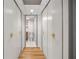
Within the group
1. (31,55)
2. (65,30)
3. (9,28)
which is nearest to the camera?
(65,30)

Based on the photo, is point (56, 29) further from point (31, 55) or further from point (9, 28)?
point (31, 55)

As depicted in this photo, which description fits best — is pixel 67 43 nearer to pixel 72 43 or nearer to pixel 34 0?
pixel 72 43

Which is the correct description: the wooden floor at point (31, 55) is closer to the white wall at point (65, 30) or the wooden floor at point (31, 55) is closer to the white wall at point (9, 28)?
the white wall at point (9, 28)

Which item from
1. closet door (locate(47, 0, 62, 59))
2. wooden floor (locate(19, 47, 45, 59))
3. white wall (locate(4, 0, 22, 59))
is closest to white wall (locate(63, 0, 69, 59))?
closet door (locate(47, 0, 62, 59))

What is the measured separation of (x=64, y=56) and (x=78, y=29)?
820mm

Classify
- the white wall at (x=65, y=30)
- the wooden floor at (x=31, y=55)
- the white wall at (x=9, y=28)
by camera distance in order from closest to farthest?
1. the white wall at (x=65, y=30)
2. the white wall at (x=9, y=28)
3. the wooden floor at (x=31, y=55)

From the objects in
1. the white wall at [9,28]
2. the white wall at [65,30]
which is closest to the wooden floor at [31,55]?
the white wall at [9,28]

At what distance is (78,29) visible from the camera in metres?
2.08

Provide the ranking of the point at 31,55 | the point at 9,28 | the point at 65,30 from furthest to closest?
the point at 31,55 → the point at 9,28 → the point at 65,30

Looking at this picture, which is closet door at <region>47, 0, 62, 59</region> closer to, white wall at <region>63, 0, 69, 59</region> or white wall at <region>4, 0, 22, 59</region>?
white wall at <region>63, 0, 69, 59</region>

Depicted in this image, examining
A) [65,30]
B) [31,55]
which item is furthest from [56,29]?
[31,55]

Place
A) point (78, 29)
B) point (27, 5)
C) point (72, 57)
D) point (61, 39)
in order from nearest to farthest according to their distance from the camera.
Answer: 1. point (78, 29)
2. point (72, 57)
3. point (61, 39)
4. point (27, 5)

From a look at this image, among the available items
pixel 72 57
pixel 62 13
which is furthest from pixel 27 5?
pixel 72 57

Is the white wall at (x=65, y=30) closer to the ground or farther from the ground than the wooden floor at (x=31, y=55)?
farther from the ground
